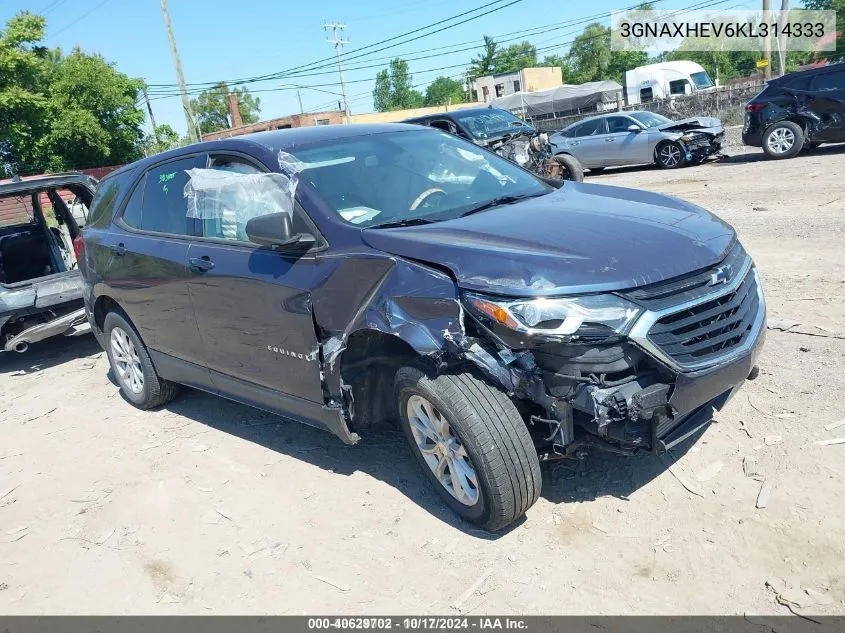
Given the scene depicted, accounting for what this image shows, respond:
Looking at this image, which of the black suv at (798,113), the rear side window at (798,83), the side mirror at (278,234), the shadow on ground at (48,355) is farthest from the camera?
the rear side window at (798,83)

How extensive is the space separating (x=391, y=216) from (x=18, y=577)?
267 centimetres

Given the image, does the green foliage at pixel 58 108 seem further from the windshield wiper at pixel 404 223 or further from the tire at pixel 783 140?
the windshield wiper at pixel 404 223

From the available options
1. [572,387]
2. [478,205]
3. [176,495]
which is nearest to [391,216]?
[478,205]

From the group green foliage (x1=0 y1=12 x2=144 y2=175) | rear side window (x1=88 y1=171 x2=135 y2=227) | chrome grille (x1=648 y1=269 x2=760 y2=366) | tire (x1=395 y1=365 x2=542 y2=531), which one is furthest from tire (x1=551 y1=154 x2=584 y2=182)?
green foliage (x1=0 y1=12 x2=144 y2=175)

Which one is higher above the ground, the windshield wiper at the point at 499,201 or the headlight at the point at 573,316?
the windshield wiper at the point at 499,201

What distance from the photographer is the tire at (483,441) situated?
3.00m

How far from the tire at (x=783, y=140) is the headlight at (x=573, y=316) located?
13556mm

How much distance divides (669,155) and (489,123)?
5147mm

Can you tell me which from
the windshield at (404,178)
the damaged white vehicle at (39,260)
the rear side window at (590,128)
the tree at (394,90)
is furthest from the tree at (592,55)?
the windshield at (404,178)

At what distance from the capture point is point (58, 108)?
37.2m

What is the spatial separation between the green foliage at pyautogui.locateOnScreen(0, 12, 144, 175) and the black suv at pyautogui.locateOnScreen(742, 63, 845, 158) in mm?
30941

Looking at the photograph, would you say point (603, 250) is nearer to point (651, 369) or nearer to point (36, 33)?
point (651, 369)

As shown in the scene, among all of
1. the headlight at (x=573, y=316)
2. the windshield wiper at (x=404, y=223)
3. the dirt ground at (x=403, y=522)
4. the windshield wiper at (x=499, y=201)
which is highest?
the windshield wiper at (x=404, y=223)

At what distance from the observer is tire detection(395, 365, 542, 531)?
3.00m
